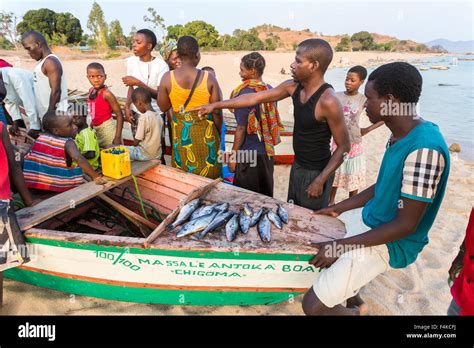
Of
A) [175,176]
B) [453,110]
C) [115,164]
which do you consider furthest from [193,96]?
[453,110]

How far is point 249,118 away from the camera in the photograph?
399cm

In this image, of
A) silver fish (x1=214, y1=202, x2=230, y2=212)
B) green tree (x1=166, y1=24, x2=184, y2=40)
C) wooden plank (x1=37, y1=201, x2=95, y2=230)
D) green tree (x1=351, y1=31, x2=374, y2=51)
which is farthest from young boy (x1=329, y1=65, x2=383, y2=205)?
green tree (x1=351, y1=31, x2=374, y2=51)

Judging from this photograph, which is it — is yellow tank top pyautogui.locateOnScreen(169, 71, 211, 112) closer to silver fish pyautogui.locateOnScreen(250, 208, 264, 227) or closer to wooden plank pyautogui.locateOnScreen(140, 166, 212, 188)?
wooden plank pyautogui.locateOnScreen(140, 166, 212, 188)

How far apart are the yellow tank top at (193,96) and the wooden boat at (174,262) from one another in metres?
1.06

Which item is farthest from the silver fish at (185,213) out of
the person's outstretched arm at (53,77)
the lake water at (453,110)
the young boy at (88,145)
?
the lake water at (453,110)

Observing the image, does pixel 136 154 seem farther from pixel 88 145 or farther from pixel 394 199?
pixel 394 199

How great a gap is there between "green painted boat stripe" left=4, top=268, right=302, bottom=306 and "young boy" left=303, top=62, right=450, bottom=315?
720 millimetres

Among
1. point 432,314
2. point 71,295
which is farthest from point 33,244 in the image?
point 432,314

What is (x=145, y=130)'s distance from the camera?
4.57m

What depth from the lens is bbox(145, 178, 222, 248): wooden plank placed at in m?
2.89

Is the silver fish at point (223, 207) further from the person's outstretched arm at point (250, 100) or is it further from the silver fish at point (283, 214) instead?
the person's outstretched arm at point (250, 100)

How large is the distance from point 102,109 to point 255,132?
2354mm
